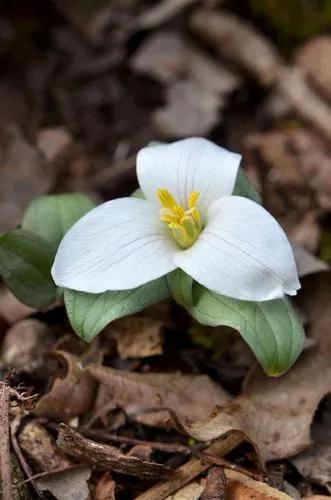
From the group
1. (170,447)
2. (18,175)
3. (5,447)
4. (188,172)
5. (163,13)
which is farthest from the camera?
(163,13)

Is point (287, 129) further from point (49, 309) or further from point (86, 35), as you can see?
point (49, 309)

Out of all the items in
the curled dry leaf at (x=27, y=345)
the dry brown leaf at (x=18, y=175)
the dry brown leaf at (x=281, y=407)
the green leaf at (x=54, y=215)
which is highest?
the green leaf at (x=54, y=215)

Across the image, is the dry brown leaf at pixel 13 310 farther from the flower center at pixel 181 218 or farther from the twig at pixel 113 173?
the twig at pixel 113 173

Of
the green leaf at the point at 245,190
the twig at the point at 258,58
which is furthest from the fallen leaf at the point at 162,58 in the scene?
the green leaf at the point at 245,190

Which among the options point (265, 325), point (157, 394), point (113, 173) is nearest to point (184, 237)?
point (265, 325)

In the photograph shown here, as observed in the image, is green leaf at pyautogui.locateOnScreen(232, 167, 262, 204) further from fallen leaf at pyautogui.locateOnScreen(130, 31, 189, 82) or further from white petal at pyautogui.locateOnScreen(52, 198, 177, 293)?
fallen leaf at pyautogui.locateOnScreen(130, 31, 189, 82)

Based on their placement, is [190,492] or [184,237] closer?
[190,492]

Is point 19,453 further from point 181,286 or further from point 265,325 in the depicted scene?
point 265,325

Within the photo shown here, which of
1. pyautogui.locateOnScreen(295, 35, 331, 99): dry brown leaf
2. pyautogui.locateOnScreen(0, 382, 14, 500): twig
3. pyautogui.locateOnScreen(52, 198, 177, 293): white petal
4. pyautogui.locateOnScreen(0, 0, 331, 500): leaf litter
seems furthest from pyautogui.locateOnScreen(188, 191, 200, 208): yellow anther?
pyautogui.locateOnScreen(295, 35, 331, 99): dry brown leaf
